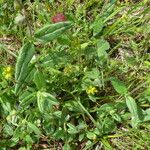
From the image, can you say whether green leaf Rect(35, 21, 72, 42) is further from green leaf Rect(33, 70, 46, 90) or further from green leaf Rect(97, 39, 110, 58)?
green leaf Rect(97, 39, 110, 58)

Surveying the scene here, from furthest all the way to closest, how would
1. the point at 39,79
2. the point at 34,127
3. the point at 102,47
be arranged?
the point at 102,47 → the point at 34,127 → the point at 39,79

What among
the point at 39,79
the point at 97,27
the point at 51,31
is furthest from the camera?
the point at 97,27

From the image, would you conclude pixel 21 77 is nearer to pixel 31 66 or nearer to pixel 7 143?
pixel 31 66

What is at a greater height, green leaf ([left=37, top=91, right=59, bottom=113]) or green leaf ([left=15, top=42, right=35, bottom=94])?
green leaf ([left=15, top=42, right=35, bottom=94])

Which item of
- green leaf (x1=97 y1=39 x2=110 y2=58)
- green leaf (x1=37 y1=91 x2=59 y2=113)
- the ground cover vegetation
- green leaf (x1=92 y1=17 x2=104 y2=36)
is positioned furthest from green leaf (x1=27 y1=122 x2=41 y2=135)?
green leaf (x1=92 y1=17 x2=104 y2=36)

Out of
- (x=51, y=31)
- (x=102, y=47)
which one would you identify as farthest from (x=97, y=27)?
(x=51, y=31)

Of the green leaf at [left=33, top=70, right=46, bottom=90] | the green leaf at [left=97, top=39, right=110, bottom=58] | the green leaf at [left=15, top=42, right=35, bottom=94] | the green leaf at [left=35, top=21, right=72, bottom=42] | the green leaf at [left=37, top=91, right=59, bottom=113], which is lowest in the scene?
the green leaf at [left=37, top=91, right=59, bottom=113]

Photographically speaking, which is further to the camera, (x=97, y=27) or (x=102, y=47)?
(x=97, y=27)

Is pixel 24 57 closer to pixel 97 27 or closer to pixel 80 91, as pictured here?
pixel 80 91

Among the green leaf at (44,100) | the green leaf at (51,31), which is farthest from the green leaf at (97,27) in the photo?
the green leaf at (51,31)

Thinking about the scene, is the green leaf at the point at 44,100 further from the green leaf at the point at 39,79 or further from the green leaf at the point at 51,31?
the green leaf at the point at 51,31
